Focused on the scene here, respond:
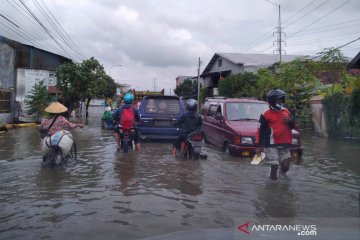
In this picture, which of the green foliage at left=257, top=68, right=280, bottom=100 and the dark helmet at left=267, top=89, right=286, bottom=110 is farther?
the green foliage at left=257, top=68, right=280, bottom=100

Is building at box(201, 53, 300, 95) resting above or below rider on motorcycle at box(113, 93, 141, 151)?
above

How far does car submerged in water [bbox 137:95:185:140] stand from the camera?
1228cm

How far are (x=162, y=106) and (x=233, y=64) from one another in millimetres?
30445

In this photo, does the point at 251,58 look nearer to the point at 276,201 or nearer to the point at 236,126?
the point at 236,126

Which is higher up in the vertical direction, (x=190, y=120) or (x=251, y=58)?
(x=251, y=58)

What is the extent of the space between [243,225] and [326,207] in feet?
5.47

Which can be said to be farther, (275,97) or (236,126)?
(236,126)

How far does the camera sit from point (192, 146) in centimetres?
930

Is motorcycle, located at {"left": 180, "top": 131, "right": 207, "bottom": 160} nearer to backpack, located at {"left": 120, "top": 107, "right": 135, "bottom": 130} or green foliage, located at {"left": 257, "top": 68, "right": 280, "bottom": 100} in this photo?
backpack, located at {"left": 120, "top": 107, "right": 135, "bottom": 130}

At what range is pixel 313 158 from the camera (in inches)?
440

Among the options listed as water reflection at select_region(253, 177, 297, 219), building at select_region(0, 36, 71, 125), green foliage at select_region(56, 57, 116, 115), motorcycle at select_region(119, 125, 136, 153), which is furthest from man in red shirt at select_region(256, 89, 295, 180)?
green foliage at select_region(56, 57, 116, 115)

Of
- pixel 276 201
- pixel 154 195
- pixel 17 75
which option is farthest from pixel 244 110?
pixel 17 75

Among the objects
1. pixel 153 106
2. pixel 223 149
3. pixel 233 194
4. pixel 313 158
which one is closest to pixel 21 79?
pixel 153 106

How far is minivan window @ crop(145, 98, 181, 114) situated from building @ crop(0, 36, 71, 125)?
43.0ft
